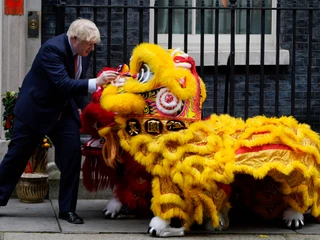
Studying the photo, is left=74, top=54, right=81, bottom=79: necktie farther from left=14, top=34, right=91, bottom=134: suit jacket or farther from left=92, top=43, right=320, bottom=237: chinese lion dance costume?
left=92, top=43, right=320, bottom=237: chinese lion dance costume

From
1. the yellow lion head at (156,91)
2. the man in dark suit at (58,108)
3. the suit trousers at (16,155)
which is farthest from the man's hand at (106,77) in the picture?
the suit trousers at (16,155)

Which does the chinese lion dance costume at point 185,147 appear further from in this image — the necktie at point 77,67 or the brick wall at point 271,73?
the brick wall at point 271,73

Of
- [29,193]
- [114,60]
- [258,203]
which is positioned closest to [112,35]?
[114,60]

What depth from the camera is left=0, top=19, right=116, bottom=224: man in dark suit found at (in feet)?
22.9

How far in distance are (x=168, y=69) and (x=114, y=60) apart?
2421 millimetres

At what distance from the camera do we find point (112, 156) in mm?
7188

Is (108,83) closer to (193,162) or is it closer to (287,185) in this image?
(193,162)

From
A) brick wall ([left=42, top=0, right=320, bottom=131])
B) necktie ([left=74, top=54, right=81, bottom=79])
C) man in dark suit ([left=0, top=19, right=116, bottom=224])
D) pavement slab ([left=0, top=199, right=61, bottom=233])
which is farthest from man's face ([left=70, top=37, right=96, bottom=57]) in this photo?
brick wall ([left=42, top=0, right=320, bottom=131])

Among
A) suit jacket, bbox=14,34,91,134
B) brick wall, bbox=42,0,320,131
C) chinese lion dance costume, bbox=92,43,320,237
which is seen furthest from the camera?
brick wall, bbox=42,0,320,131

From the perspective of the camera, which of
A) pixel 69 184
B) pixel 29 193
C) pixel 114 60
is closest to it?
pixel 69 184

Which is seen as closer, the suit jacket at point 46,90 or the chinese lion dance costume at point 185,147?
the chinese lion dance costume at point 185,147

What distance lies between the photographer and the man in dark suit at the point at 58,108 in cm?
698

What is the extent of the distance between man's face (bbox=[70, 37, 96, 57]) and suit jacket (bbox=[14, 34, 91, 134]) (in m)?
0.07

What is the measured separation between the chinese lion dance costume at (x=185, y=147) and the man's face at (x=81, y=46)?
13.7 inches
